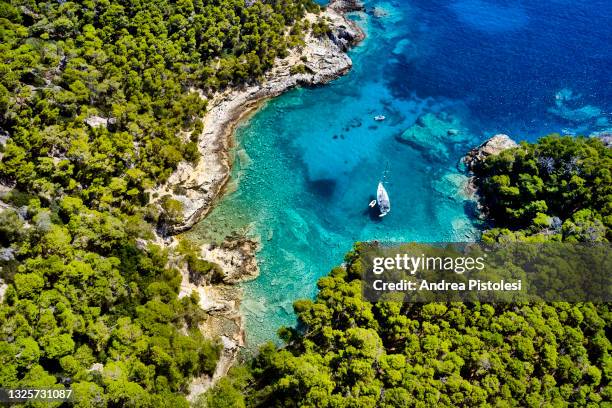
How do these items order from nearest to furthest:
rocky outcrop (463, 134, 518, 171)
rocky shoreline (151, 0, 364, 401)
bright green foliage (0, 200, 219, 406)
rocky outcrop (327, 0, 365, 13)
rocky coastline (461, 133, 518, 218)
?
bright green foliage (0, 200, 219, 406) → rocky shoreline (151, 0, 364, 401) → rocky coastline (461, 133, 518, 218) → rocky outcrop (463, 134, 518, 171) → rocky outcrop (327, 0, 365, 13)

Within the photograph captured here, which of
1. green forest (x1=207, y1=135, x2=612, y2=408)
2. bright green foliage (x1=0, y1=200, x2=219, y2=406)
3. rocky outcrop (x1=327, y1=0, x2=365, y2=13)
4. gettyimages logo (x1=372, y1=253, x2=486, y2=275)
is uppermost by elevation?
rocky outcrop (x1=327, y1=0, x2=365, y2=13)

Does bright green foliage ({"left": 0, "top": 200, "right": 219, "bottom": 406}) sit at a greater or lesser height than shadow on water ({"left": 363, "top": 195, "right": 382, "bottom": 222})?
greater

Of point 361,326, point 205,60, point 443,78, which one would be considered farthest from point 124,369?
point 443,78

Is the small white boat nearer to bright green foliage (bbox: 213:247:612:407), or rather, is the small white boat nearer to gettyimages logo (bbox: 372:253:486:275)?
gettyimages logo (bbox: 372:253:486:275)

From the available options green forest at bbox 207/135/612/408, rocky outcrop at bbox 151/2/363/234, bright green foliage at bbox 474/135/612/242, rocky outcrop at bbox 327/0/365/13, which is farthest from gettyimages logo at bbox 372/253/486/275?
→ rocky outcrop at bbox 327/0/365/13

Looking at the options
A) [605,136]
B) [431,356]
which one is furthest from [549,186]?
[431,356]

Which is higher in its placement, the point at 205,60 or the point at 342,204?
the point at 205,60

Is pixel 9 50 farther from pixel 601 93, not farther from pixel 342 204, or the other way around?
pixel 601 93
